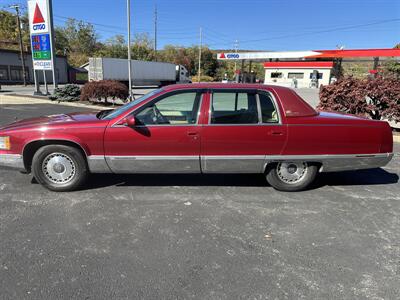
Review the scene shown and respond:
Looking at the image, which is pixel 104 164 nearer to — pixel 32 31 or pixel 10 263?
pixel 10 263

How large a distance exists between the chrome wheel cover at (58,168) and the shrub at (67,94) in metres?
16.1

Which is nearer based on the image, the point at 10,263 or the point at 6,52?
the point at 10,263

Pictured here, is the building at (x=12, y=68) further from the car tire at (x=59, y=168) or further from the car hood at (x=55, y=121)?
the car tire at (x=59, y=168)

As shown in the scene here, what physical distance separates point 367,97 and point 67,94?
1673 cm

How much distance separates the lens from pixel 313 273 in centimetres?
281

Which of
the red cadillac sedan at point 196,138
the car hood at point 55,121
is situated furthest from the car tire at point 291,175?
the car hood at point 55,121

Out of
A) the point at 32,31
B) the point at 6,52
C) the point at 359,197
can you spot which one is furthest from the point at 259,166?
the point at 6,52

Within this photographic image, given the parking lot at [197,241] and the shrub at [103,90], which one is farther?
the shrub at [103,90]

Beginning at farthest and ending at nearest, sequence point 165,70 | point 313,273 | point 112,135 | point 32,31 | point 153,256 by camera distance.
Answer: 1. point 165,70
2. point 32,31
3. point 112,135
4. point 153,256
5. point 313,273

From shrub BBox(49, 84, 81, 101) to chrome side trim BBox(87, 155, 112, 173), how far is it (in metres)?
16.3

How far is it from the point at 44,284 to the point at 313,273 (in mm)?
2334

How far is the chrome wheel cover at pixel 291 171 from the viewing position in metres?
4.65

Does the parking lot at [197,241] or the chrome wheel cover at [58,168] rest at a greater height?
the chrome wheel cover at [58,168]

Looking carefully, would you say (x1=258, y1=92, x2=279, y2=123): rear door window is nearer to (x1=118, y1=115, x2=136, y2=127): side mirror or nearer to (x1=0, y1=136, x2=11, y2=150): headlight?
(x1=118, y1=115, x2=136, y2=127): side mirror
